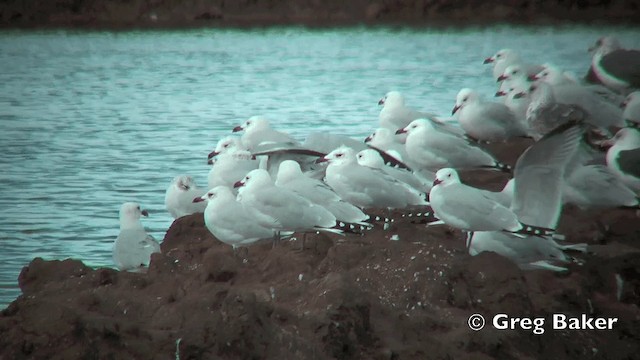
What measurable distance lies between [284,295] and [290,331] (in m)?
0.65

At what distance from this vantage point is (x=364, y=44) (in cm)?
3197

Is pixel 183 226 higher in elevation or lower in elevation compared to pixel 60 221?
higher

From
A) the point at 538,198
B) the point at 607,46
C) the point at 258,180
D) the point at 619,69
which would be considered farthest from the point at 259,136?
the point at 607,46

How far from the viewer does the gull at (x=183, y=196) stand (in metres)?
7.52

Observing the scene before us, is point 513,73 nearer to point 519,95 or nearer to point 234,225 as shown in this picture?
point 519,95

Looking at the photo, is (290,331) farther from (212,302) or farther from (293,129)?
(293,129)

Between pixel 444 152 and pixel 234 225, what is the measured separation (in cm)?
199

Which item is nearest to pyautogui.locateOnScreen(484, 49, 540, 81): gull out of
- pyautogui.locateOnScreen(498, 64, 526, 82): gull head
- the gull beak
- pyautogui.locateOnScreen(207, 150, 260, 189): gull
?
pyautogui.locateOnScreen(498, 64, 526, 82): gull head

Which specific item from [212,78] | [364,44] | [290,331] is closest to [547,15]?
[364,44]

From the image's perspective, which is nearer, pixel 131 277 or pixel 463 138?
pixel 131 277

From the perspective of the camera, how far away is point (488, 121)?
8938 millimetres

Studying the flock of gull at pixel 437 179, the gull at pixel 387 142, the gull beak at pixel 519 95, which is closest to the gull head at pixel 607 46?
the gull beak at pixel 519 95

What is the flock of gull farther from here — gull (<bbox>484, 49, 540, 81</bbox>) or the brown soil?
gull (<bbox>484, 49, 540, 81</bbox>)

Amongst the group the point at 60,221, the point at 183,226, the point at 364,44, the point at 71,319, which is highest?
the point at 71,319
